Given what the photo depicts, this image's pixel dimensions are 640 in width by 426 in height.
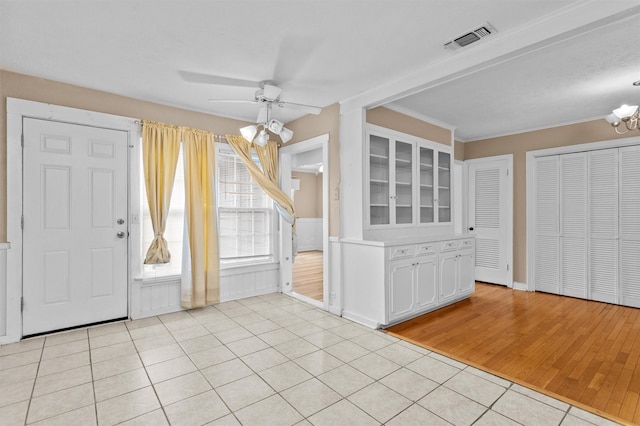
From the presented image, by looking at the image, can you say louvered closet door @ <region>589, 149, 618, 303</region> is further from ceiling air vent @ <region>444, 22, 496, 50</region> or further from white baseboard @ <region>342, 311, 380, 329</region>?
white baseboard @ <region>342, 311, 380, 329</region>

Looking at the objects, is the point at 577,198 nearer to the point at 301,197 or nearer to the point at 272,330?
the point at 272,330

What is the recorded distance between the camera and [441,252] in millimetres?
3994

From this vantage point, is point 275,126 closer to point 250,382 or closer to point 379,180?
Result: point 379,180

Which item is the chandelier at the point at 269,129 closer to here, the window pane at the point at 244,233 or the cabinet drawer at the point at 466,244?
the window pane at the point at 244,233

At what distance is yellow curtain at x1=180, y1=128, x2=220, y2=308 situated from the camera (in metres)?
3.89

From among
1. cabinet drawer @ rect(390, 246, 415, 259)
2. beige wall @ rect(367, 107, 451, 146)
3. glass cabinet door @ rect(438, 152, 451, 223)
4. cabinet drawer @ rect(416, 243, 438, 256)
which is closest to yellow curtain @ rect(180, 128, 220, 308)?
beige wall @ rect(367, 107, 451, 146)

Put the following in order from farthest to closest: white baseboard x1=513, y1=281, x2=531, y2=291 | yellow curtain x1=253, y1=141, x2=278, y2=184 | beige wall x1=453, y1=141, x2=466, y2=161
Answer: beige wall x1=453, y1=141, x2=466, y2=161, white baseboard x1=513, y1=281, x2=531, y2=291, yellow curtain x1=253, y1=141, x2=278, y2=184

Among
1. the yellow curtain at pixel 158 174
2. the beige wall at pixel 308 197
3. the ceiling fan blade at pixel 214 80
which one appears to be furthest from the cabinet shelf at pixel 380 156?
the beige wall at pixel 308 197

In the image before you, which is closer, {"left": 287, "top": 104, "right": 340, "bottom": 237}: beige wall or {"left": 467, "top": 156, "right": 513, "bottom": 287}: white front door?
{"left": 287, "top": 104, "right": 340, "bottom": 237}: beige wall

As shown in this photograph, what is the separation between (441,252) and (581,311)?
1.96 metres

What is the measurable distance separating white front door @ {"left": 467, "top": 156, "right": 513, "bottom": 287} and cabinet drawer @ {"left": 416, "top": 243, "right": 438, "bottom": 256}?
85.8 inches

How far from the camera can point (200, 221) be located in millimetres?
3924

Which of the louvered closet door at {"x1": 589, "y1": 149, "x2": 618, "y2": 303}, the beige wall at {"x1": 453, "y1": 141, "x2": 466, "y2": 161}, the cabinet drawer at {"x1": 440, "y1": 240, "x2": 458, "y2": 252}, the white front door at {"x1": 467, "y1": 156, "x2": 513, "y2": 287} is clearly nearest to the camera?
the cabinet drawer at {"x1": 440, "y1": 240, "x2": 458, "y2": 252}

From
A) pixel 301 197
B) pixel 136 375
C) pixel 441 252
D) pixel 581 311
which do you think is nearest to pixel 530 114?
pixel 441 252
